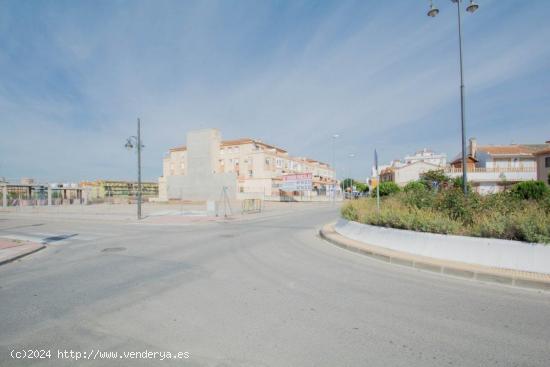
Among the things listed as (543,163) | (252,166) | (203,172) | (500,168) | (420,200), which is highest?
(252,166)

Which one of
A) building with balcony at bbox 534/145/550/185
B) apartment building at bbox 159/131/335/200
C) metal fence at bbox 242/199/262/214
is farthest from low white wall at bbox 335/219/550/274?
apartment building at bbox 159/131/335/200

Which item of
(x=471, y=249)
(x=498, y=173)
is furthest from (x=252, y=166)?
(x=471, y=249)

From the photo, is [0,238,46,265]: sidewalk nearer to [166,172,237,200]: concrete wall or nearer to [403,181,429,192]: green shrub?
[403,181,429,192]: green shrub

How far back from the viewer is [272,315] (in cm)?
436

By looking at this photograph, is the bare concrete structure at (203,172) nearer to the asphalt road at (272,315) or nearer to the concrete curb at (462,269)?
the concrete curb at (462,269)

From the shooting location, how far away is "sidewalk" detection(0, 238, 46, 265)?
861 cm

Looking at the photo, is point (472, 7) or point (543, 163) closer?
point (472, 7)

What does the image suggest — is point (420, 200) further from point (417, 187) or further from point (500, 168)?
point (500, 168)

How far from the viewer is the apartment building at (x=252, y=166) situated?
6412 cm

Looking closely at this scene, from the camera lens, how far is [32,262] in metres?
8.46

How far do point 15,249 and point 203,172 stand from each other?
58371mm

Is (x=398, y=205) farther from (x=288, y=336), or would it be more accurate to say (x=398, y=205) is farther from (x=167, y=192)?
(x=167, y=192)

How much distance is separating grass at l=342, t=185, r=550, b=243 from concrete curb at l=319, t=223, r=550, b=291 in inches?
34.8

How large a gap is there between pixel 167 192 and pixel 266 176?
91.1 feet
